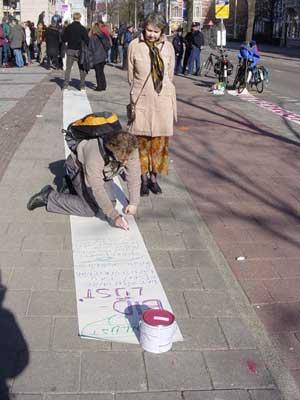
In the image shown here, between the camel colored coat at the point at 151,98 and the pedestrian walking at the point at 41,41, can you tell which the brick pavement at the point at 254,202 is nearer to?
the camel colored coat at the point at 151,98

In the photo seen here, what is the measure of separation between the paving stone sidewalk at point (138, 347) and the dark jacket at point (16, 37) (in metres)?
17.7

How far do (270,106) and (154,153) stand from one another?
8619 millimetres

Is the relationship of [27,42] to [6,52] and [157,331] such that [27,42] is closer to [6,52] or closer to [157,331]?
[6,52]

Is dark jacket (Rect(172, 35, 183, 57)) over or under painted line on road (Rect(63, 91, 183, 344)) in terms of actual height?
over

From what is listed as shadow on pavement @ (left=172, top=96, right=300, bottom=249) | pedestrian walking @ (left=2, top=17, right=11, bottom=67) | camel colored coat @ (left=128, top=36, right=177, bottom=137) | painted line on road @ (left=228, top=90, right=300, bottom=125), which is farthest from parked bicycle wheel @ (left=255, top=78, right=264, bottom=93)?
camel colored coat @ (left=128, top=36, right=177, bottom=137)

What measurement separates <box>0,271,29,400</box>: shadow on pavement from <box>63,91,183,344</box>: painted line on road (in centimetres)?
37

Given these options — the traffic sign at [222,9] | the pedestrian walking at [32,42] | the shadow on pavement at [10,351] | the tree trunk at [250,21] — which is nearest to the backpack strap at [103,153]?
the shadow on pavement at [10,351]

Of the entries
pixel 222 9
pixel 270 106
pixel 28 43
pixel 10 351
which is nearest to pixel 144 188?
pixel 10 351

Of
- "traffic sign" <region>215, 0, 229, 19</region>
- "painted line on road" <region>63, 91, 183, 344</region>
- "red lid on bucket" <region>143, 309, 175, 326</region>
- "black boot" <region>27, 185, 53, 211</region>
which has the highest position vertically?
"traffic sign" <region>215, 0, 229, 19</region>

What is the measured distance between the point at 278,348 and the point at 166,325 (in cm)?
70

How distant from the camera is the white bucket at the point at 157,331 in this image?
3172 millimetres

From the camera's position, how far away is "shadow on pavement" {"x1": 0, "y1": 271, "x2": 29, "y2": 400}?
3.01m

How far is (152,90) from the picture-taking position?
18.7ft

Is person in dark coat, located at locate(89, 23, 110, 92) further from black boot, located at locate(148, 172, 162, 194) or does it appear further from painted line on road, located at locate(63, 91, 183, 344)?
painted line on road, located at locate(63, 91, 183, 344)
